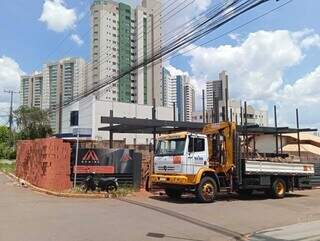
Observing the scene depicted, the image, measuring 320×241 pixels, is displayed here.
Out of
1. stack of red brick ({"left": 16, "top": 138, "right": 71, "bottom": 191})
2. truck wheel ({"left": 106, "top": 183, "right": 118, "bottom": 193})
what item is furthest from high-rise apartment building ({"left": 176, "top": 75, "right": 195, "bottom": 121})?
truck wheel ({"left": 106, "top": 183, "right": 118, "bottom": 193})

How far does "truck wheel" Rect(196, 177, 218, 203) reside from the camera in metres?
20.2

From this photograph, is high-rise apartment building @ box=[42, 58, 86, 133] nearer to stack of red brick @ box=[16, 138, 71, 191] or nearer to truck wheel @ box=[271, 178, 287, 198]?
stack of red brick @ box=[16, 138, 71, 191]

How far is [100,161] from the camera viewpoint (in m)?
24.3

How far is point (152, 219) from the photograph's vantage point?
48.4 feet

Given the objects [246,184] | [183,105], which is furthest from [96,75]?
[183,105]

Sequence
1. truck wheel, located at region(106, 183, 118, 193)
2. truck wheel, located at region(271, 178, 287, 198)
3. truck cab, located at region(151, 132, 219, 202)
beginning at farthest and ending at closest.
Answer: truck wheel, located at region(271, 178, 287, 198) < truck wheel, located at region(106, 183, 118, 193) < truck cab, located at region(151, 132, 219, 202)

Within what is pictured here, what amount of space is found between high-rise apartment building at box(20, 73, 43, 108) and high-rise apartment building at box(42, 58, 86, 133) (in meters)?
5.25

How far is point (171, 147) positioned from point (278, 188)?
633 centimetres

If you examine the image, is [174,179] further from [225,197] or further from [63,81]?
[63,81]

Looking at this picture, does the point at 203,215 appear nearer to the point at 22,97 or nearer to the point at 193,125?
the point at 193,125

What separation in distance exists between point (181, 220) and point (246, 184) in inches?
328

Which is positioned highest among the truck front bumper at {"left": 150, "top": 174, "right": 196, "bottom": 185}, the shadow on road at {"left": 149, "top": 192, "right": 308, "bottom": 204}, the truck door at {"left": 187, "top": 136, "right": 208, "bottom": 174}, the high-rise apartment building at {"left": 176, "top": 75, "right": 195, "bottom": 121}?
the high-rise apartment building at {"left": 176, "top": 75, "right": 195, "bottom": 121}

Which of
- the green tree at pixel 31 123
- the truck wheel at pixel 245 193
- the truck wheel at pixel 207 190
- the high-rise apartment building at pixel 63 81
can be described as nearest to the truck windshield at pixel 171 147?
the truck wheel at pixel 207 190

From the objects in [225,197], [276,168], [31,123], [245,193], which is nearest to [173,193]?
[225,197]
